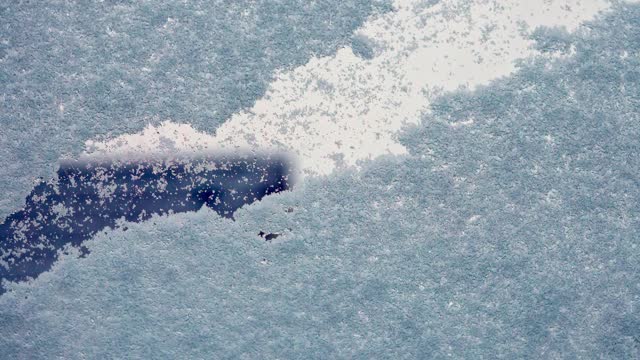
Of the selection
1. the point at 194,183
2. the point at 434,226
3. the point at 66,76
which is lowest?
the point at 434,226

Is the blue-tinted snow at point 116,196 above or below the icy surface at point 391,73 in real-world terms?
below

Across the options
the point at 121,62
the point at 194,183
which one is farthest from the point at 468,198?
the point at 121,62

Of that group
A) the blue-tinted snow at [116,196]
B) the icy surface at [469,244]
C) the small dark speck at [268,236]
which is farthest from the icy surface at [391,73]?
the small dark speck at [268,236]

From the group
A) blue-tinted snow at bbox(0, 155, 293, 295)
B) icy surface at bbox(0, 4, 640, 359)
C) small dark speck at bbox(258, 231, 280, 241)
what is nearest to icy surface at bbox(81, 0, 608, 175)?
icy surface at bbox(0, 4, 640, 359)

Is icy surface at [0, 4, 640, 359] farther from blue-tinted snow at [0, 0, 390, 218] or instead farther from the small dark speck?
blue-tinted snow at [0, 0, 390, 218]

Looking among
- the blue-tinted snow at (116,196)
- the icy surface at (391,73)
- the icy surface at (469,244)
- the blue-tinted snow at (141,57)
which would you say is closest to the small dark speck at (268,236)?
the icy surface at (469,244)

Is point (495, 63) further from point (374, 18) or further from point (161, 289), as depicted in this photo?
point (161, 289)

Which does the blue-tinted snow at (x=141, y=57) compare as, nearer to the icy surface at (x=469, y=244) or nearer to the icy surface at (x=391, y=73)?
the icy surface at (x=391, y=73)

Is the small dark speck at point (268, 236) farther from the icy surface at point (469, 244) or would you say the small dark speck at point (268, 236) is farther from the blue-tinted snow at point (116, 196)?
the blue-tinted snow at point (116, 196)

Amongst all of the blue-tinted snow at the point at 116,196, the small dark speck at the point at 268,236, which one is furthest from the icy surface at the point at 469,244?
the blue-tinted snow at the point at 116,196
